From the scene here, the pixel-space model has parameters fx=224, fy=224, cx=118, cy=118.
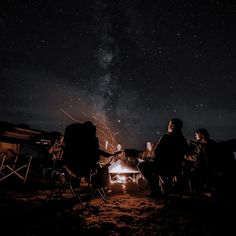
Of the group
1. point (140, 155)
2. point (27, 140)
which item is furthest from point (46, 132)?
point (140, 155)

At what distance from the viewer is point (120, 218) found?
3281 millimetres

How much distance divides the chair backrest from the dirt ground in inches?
28.5

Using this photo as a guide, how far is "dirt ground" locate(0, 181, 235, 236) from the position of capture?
105 inches

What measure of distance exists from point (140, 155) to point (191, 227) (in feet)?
14.7

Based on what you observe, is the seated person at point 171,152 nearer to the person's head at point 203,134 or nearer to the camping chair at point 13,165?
the person's head at point 203,134

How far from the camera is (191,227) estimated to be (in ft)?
9.24

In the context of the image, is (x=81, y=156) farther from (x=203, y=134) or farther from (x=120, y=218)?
(x=203, y=134)

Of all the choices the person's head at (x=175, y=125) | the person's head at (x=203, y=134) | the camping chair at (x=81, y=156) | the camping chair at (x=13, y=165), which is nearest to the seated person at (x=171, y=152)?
the person's head at (x=175, y=125)

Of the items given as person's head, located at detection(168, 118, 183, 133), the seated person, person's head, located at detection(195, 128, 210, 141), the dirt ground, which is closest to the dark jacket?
the seated person

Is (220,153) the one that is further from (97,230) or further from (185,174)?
(97,230)

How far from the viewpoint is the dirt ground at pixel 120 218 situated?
2660 mm

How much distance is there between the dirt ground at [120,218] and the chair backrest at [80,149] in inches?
28.5

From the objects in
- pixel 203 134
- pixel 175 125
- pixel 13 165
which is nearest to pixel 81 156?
pixel 175 125

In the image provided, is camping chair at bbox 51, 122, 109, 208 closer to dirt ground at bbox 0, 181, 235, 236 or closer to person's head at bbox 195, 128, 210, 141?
dirt ground at bbox 0, 181, 235, 236
